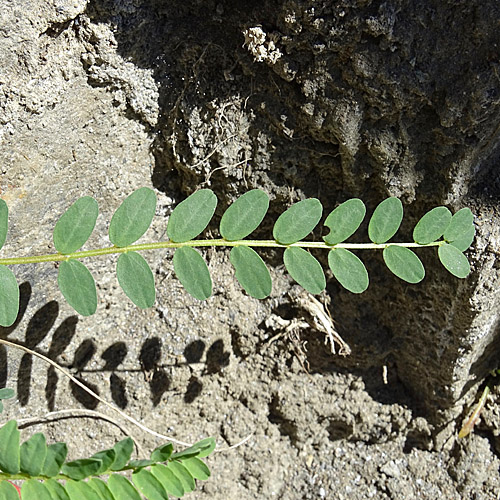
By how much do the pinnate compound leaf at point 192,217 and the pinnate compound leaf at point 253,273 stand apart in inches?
3.4

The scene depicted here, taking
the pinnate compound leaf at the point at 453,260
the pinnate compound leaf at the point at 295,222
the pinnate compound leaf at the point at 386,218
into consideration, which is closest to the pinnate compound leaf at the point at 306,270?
the pinnate compound leaf at the point at 295,222

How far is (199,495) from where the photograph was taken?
1.61m

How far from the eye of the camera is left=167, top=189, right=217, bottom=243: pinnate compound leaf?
1100 mm

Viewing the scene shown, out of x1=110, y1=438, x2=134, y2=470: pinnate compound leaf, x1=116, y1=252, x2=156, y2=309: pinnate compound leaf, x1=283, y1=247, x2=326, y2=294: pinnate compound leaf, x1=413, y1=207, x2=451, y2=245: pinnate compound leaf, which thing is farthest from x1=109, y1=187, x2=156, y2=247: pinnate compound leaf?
x1=413, y1=207, x2=451, y2=245: pinnate compound leaf

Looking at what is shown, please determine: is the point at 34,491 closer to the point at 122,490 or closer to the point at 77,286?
the point at 122,490

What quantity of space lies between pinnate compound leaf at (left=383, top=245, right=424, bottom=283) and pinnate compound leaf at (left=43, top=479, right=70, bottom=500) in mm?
708

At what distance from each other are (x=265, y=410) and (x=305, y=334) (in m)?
0.25

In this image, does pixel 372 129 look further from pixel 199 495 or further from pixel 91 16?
pixel 199 495

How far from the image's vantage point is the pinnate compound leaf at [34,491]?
3.44 feet

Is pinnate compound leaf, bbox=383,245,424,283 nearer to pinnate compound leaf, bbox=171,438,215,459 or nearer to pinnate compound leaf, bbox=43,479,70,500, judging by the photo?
pinnate compound leaf, bbox=171,438,215,459

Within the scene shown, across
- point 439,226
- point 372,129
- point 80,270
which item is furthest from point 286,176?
point 80,270

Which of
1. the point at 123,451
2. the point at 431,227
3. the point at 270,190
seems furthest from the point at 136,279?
the point at 431,227

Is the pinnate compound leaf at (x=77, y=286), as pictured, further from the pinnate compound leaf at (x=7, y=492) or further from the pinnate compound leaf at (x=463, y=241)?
the pinnate compound leaf at (x=463, y=241)

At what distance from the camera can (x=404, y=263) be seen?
3.84 ft
